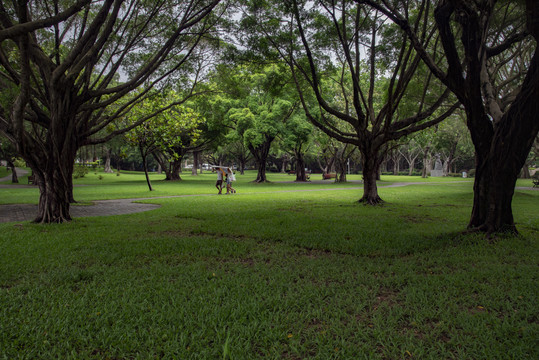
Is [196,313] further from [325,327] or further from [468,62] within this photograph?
[468,62]

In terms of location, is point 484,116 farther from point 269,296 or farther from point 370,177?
point 370,177

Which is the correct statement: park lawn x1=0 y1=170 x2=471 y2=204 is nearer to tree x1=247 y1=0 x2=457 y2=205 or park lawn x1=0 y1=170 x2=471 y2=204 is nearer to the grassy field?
tree x1=247 y1=0 x2=457 y2=205

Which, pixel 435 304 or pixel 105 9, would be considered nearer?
pixel 435 304

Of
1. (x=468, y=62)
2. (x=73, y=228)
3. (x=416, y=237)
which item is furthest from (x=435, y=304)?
(x=73, y=228)

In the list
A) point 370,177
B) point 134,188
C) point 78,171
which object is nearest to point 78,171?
point 78,171

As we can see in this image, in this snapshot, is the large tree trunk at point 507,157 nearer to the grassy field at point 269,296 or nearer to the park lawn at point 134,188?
the grassy field at point 269,296

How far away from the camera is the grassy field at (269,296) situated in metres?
2.35

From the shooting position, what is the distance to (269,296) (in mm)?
3174

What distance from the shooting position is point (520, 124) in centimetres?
540

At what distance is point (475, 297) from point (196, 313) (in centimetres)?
300

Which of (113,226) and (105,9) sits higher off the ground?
(105,9)

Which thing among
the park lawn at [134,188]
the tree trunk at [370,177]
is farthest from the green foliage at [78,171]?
the tree trunk at [370,177]

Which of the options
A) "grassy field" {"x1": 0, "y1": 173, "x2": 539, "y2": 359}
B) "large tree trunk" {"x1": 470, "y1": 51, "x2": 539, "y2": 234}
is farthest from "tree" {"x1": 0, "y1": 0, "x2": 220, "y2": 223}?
"large tree trunk" {"x1": 470, "y1": 51, "x2": 539, "y2": 234}

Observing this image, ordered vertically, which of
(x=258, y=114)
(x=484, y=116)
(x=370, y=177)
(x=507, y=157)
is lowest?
(x=370, y=177)
